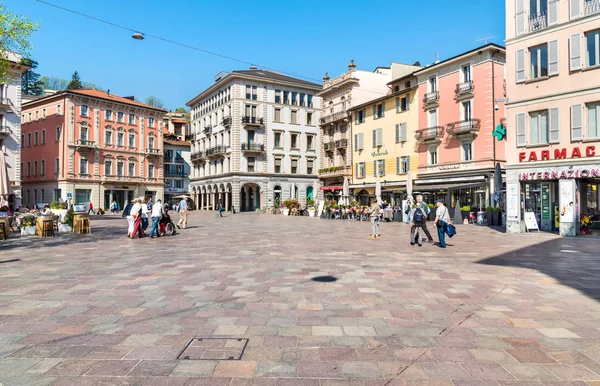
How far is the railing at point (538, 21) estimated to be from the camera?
61.4 ft

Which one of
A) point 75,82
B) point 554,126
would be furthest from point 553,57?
point 75,82

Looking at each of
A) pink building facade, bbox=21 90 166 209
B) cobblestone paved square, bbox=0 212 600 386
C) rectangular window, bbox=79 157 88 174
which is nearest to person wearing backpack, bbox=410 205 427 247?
cobblestone paved square, bbox=0 212 600 386

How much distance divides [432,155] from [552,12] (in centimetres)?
1690

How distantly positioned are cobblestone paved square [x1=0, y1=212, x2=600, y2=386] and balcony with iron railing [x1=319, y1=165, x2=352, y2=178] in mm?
36198

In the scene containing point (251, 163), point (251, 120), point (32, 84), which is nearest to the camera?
point (251, 120)

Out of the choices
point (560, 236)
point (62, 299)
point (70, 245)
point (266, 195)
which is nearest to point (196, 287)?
point (62, 299)

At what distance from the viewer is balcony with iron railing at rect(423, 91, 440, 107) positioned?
110ft

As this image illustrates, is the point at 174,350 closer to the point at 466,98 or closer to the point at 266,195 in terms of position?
the point at 466,98

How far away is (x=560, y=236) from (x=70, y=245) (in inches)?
767

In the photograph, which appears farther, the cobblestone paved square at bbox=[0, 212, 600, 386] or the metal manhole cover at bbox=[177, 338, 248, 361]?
the metal manhole cover at bbox=[177, 338, 248, 361]

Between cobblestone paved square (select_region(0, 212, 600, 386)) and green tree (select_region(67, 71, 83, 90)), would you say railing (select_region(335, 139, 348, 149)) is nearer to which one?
cobblestone paved square (select_region(0, 212, 600, 386))

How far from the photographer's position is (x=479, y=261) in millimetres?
10344

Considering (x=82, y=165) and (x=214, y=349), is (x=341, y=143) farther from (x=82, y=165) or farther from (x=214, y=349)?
(x=214, y=349)

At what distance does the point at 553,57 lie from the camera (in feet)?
60.2
